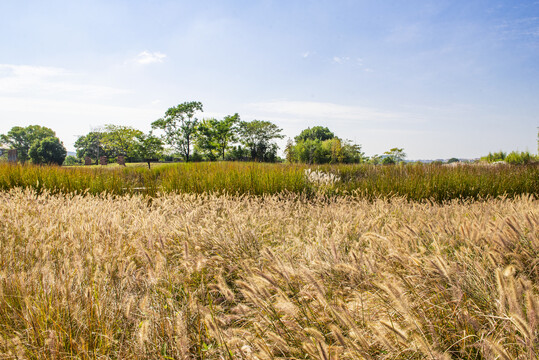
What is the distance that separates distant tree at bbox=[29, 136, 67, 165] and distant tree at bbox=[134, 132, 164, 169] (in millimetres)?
24866

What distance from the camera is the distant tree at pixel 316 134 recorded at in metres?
53.4

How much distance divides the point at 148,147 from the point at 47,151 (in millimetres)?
28563

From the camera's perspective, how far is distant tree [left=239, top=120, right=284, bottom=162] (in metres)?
40.3

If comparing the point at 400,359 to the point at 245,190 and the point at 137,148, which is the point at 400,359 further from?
the point at 137,148

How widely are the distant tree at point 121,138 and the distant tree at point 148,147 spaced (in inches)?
33.1

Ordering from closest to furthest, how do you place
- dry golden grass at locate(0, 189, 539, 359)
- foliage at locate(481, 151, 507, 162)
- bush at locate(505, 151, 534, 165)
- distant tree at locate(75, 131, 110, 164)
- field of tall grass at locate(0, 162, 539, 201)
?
1. dry golden grass at locate(0, 189, 539, 359)
2. field of tall grass at locate(0, 162, 539, 201)
3. bush at locate(505, 151, 534, 165)
4. foliage at locate(481, 151, 507, 162)
5. distant tree at locate(75, 131, 110, 164)

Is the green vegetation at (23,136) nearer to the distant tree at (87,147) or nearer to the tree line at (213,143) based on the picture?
the distant tree at (87,147)

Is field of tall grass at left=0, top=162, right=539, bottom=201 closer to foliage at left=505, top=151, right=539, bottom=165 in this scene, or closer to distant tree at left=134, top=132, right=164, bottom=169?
foliage at left=505, top=151, right=539, bottom=165

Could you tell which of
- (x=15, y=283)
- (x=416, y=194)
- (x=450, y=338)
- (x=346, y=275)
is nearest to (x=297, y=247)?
(x=346, y=275)

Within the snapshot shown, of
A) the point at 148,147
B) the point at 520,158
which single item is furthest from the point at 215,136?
the point at 520,158

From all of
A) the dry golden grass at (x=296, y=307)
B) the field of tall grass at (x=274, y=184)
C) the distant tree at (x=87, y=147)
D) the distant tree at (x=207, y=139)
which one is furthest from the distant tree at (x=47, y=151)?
the dry golden grass at (x=296, y=307)

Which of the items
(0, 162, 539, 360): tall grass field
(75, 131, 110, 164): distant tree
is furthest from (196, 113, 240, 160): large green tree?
(75, 131, 110, 164): distant tree

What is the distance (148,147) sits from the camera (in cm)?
3422

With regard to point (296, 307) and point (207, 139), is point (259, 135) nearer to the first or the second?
point (207, 139)
